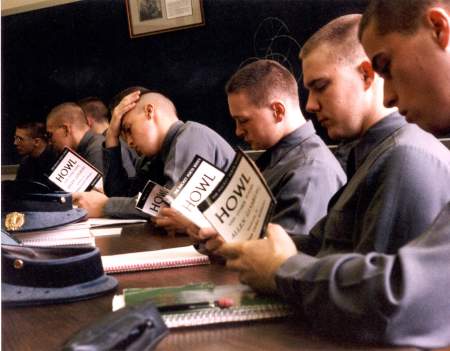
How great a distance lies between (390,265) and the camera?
0.81 meters

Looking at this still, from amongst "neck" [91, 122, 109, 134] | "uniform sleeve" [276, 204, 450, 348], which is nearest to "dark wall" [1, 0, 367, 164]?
"neck" [91, 122, 109, 134]

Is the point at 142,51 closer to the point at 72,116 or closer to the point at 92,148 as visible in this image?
the point at 72,116

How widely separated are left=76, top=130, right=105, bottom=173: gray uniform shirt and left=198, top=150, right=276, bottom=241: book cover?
297 cm

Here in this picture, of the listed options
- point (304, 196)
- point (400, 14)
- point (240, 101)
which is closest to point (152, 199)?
point (240, 101)

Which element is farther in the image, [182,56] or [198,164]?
[182,56]

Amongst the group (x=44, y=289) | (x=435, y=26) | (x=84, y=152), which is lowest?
(x=84, y=152)

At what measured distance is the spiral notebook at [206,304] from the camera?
2.86 ft

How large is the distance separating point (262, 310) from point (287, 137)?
1213 mm

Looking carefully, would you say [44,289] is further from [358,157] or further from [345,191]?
[358,157]

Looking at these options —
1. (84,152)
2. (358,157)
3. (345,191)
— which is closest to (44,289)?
(345,191)

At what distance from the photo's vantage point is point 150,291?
100 cm

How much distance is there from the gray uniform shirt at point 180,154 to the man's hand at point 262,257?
1.58 m

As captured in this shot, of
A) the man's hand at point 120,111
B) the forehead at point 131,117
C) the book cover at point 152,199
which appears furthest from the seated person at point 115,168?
the book cover at point 152,199

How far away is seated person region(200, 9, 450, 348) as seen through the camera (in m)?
0.79
